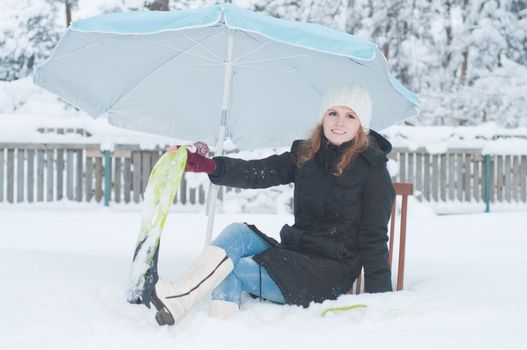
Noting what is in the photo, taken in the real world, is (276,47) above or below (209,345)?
above

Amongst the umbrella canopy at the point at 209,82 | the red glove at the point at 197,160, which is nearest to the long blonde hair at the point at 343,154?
the umbrella canopy at the point at 209,82

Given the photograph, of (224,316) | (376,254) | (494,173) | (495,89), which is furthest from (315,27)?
(495,89)

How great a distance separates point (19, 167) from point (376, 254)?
298 inches

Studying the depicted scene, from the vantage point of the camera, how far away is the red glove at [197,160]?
119 inches

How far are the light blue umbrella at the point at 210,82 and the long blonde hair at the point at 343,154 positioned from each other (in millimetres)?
401

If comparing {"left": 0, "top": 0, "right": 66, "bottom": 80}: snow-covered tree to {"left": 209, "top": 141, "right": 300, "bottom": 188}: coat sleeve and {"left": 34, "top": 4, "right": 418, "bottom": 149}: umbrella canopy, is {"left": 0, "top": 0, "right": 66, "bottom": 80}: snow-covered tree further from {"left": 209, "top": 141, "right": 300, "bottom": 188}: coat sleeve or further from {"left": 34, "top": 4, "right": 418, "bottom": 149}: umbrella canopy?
{"left": 209, "top": 141, "right": 300, "bottom": 188}: coat sleeve

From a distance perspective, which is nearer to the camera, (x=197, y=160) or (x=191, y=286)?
(x=191, y=286)

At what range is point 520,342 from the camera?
2.44m

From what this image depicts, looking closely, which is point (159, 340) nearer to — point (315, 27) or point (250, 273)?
point (250, 273)

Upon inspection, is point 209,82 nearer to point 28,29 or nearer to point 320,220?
point 320,220

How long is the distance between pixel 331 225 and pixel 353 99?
2.33 feet

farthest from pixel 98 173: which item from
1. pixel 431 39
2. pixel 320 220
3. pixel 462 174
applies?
pixel 431 39

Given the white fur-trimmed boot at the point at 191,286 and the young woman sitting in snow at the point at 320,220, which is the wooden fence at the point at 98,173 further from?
the white fur-trimmed boot at the point at 191,286

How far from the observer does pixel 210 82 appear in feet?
14.2
